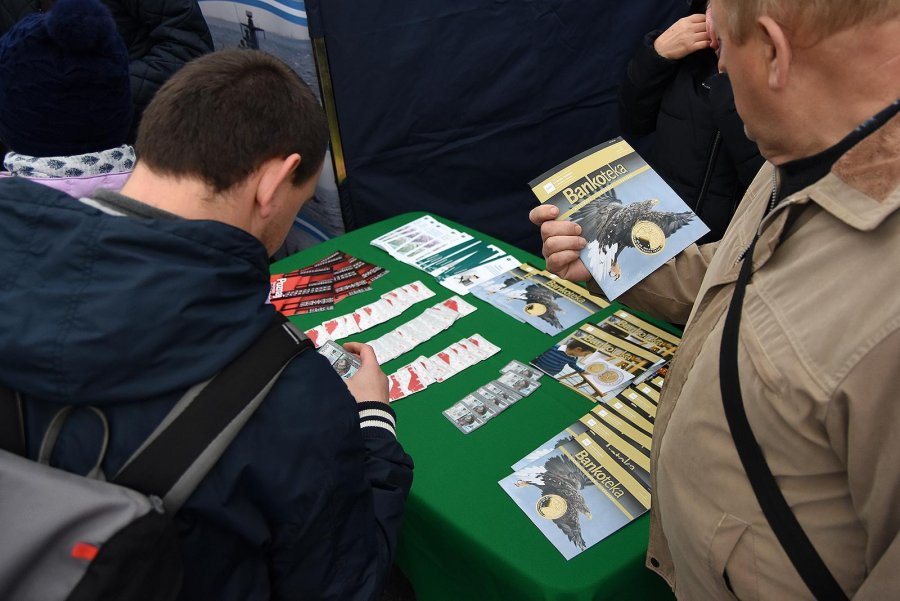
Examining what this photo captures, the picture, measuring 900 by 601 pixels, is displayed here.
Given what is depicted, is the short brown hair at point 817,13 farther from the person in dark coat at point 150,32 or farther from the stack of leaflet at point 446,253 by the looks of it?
the person in dark coat at point 150,32

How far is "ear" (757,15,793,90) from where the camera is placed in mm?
862

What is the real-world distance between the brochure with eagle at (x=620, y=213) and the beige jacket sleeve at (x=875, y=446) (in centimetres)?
71

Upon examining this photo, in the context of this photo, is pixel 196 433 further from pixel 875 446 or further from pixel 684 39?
pixel 684 39

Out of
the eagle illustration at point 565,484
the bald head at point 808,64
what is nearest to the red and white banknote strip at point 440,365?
the eagle illustration at point 565,484

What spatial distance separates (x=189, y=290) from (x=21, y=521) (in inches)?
12.5

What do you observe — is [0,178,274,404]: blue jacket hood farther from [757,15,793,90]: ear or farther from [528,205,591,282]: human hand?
[528,205,591,282]: human hand

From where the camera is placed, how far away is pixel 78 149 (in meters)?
1.66

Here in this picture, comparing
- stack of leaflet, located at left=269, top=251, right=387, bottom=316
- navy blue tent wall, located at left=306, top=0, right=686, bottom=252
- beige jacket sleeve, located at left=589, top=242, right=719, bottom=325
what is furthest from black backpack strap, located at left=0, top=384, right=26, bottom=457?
navy blue tent wall, located at left=306, top=0, right=686, bottom=252

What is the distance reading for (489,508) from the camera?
4.73ft

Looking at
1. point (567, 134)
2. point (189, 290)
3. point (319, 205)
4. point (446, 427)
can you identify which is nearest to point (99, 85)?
point (189, 290)

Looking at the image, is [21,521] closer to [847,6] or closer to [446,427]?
[446,427]

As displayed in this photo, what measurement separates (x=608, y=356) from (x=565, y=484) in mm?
499

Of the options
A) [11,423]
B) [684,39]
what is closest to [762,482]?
[11,423]

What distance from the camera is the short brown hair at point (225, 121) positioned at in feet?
3.01
